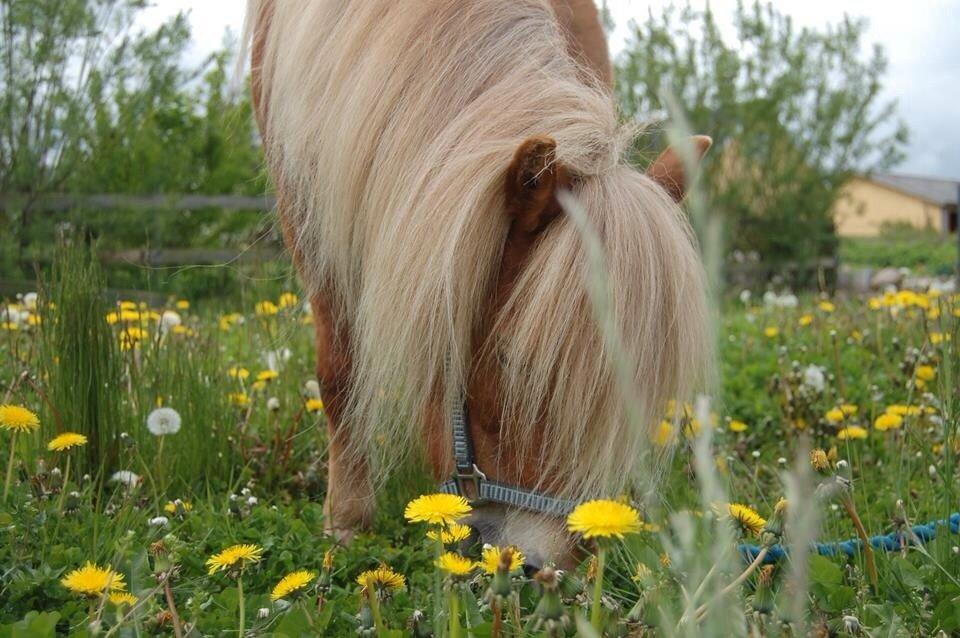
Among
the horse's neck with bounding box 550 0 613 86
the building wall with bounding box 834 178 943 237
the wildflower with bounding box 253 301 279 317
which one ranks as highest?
the horse's neck with bounding box 550 0 613 86

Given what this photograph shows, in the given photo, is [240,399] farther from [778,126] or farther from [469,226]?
[778,126]

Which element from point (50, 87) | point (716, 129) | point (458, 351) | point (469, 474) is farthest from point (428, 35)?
point (716, 129)

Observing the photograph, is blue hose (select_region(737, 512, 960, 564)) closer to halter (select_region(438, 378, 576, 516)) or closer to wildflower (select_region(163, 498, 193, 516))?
halter (select_region(438, 378, 576, 516))

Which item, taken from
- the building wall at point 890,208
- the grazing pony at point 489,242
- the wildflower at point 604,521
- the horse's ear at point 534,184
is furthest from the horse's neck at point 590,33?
the building wall at point 890,208

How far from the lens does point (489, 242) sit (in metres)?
1.96

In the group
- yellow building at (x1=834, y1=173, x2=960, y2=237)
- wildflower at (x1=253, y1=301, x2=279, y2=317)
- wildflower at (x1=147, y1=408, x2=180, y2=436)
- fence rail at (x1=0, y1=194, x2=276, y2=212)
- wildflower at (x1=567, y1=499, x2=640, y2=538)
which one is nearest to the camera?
wildflower at (x1=567, y1=499, x2=640, y2=538)

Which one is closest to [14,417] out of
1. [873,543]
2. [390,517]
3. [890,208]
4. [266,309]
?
[390,517]

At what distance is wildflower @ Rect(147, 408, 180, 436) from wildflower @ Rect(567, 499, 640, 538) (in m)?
1.77

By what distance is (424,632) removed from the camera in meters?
1.35

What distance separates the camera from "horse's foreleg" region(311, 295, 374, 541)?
2604 mm

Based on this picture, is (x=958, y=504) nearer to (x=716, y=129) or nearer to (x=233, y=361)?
(x=233, y=361)

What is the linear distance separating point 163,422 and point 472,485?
1.09 meters

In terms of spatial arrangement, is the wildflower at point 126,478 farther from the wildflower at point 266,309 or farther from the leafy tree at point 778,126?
the leafy tree at point 778,126

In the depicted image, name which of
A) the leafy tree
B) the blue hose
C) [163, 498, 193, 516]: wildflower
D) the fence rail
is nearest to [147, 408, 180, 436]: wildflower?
[163, 498, 193, 516]: wildflower
